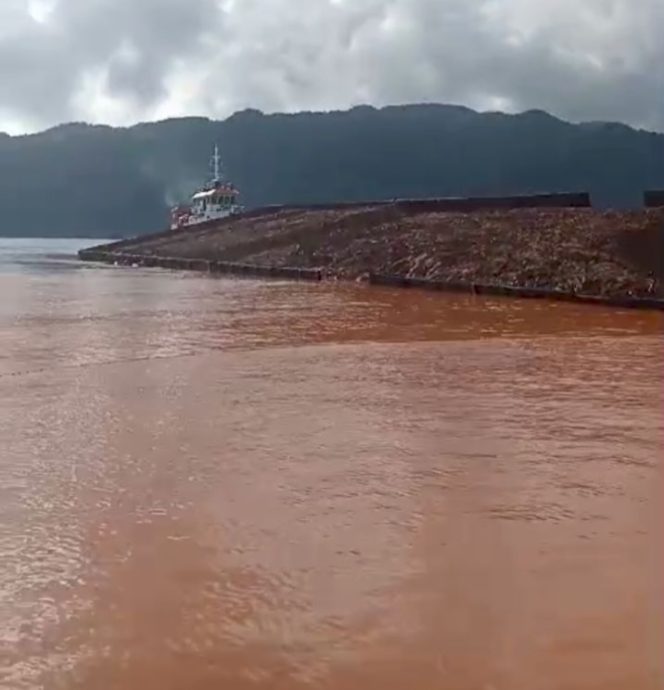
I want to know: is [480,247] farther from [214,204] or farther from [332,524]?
[214,204]

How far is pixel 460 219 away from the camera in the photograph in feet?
99.2

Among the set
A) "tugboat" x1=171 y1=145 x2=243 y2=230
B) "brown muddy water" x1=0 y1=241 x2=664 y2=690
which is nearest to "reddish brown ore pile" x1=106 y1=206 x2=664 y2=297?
"brown muddy water" x1=0 y1=241 x2=664 y2=690

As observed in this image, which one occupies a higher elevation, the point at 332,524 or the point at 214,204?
the point at 214,204

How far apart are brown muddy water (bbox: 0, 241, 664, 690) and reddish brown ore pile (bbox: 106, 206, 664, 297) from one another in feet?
36.1

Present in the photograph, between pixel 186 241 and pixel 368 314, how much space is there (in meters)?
28.4

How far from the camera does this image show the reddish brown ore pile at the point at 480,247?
21.0m

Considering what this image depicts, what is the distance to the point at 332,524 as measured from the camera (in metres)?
4.74

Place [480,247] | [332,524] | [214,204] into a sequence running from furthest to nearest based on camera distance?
[214,204] < [480,247] < [332,524]

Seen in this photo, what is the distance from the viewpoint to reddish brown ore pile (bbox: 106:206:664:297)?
21000mm

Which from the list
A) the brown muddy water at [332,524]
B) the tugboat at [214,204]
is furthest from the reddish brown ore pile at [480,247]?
the tugboat at [214,204]

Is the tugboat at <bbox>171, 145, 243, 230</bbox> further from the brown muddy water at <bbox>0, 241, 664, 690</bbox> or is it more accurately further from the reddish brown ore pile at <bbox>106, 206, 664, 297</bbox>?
the brown muddy water at <bbox>0, 241, 664, 690</bbox>

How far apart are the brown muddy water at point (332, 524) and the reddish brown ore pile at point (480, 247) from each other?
11.0 metres

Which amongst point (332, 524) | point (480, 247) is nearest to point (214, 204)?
point (480, 247)

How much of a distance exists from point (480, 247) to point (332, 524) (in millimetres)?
21517
